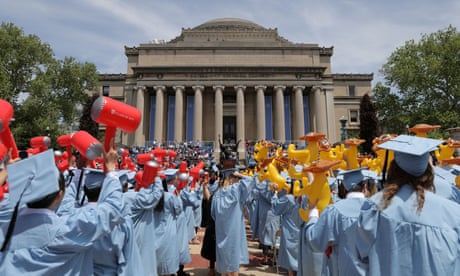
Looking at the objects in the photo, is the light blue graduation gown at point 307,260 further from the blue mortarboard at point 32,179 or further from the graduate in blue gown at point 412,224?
the blue mortarboard at point 32,179

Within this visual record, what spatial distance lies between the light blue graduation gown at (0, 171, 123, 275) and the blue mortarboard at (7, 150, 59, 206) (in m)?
0.16

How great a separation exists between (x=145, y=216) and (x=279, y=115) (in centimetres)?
3749

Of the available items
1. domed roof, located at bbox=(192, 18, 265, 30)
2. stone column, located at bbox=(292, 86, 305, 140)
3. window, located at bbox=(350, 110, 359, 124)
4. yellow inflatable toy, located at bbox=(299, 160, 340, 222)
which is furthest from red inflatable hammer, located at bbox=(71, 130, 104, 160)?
domed roof, located at bbox=(192, 18, 265, 30)

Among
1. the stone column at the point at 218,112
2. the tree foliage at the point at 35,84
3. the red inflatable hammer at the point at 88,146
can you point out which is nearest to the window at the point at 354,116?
the stone column at the point at 218,112

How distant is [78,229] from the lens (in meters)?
2.39

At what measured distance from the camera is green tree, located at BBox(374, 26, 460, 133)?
32.0 m

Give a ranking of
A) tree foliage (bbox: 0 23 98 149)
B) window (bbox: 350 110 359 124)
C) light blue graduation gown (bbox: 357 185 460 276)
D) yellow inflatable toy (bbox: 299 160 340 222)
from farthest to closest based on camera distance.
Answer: window (bbox: 350 110 359 124) → tree foliage (bbox: 0 23 98 149) → yellow inflatable toy (bbox: 299 160 340 222) → light blue graduation gown (bbox: 357 185 460 276)

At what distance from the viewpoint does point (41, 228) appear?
7.44 feet

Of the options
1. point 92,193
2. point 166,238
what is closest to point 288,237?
point 166,238

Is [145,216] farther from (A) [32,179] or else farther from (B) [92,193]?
(A) [32,179]

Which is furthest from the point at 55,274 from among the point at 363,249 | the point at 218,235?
the point at 218,235

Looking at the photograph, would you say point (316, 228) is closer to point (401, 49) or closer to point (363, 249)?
point (363, 249)

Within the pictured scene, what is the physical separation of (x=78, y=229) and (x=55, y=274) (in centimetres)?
38

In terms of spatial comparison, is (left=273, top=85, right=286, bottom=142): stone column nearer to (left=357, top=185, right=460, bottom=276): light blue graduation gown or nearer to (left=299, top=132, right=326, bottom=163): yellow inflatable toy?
(left=299, top=132, right=326, bottom=163): yellow inflatable toy
